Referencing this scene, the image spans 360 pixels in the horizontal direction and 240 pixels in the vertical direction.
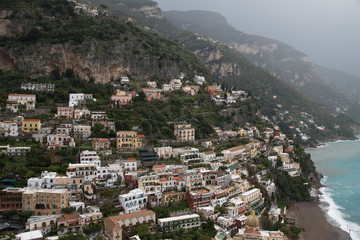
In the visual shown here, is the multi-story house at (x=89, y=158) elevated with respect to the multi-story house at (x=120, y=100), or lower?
lower

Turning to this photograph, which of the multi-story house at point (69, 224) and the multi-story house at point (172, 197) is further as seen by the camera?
the multi-story house at point (172, 197)

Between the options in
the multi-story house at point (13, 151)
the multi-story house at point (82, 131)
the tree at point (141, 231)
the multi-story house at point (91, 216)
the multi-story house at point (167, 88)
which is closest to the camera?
the tree at point (141, 231)

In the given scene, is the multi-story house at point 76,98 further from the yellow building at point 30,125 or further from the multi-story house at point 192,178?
the multi-story house at point 192,178

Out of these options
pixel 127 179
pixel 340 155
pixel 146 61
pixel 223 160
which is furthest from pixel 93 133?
pixel 340 155

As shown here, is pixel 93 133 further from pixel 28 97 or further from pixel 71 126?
pixel 28 97

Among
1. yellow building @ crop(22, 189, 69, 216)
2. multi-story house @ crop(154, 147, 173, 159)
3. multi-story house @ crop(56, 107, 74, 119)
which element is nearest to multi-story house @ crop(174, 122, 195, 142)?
→ multi-story house @ crop(154, 147, 173, 159)

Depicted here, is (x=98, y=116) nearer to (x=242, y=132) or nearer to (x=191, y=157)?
(x=191, y=157)

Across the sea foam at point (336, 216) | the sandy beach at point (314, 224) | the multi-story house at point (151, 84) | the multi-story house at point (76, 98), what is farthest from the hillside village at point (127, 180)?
the multi-story house at point (151, 84)
